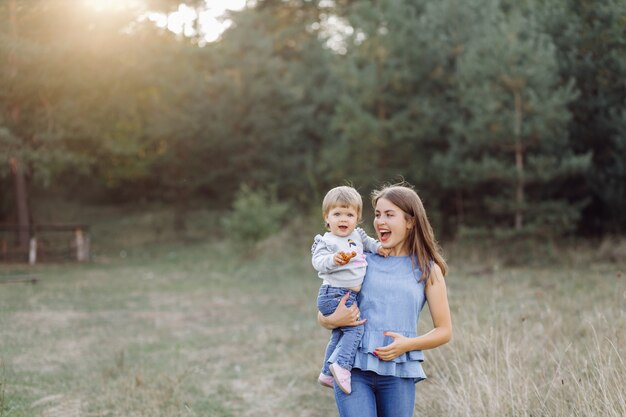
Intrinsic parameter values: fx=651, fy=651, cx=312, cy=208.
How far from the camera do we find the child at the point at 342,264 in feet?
10.5

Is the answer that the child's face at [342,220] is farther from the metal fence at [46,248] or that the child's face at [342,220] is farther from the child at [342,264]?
→ the metal fence at [46,248]

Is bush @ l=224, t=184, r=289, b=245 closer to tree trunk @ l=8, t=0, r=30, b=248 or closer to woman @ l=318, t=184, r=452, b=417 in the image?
tree trunk @ l=8, t=0, r=30, b=248

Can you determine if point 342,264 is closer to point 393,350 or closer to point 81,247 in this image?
point 393,350

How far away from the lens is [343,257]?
3191 millimetres

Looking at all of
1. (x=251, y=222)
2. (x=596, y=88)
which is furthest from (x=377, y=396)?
(x=251, y=222)

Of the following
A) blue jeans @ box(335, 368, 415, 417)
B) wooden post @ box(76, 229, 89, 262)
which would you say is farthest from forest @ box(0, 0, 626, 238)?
blue jeans @ box(335, 368, 415, 417)

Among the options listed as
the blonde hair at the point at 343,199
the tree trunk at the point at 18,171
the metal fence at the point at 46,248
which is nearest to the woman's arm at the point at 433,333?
the blonde hair at the point at 343,199

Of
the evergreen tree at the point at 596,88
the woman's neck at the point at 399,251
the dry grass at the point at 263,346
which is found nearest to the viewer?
the woman's neck at the point at 399,251

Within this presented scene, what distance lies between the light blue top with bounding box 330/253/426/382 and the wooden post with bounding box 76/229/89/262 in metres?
19.3

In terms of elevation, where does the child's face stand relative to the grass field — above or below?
above

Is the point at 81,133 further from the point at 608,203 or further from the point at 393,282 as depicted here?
→ the point at 393,282

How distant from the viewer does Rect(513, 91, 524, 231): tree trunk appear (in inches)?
601

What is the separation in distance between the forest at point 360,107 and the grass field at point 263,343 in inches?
86.4

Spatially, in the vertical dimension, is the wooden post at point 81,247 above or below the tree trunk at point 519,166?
below
